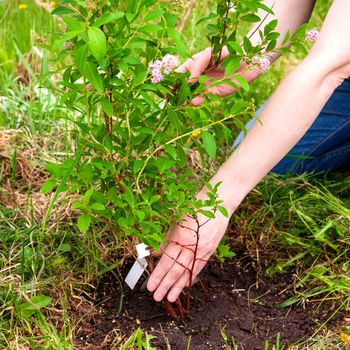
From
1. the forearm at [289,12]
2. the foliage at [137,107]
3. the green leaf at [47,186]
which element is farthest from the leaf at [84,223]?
the forearm at [289,12]

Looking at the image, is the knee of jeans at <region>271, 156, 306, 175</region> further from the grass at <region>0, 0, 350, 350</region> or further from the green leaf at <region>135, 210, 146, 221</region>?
the green leaf at <region>135, 210, 146, 221</region>

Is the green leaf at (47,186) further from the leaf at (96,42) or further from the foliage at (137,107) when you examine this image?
the leaf at (96,42)

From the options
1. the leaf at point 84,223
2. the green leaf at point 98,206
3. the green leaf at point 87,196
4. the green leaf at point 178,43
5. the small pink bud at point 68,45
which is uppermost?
the green leaf at point 178,43

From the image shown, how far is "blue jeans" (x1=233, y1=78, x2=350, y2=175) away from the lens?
2.78 metres

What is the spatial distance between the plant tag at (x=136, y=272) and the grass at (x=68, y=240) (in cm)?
9

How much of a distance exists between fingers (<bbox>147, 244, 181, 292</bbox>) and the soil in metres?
0.14

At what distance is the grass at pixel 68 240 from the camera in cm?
188

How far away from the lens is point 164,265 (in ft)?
6.33

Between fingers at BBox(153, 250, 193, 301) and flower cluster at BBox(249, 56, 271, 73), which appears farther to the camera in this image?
fingers at BBox(153, 250, 193, 301)

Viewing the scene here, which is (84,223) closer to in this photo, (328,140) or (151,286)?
(151,286)

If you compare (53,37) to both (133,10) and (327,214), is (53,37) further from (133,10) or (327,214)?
(133,10)

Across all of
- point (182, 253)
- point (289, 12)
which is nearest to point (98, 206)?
point (182, 253)

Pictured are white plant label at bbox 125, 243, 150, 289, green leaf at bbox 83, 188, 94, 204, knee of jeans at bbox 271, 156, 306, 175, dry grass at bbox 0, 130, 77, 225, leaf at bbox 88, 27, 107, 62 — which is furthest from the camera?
knee of jeans at bbox 271, 156, 306, 175

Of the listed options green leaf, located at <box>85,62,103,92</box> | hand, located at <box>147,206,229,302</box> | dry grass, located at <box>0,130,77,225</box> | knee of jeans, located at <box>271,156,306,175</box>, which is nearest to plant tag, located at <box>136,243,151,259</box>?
hand, located at <box>147,206,229,302</box>
